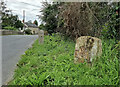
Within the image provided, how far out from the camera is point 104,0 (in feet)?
13.3

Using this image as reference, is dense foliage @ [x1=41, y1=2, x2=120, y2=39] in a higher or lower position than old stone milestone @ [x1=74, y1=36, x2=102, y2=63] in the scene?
higher

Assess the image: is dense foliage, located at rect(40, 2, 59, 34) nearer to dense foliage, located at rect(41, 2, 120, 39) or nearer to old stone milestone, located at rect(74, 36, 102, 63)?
dense foliage, located at rect(41, 2, 120, 39)

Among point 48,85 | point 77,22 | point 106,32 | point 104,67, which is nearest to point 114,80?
point 104,67

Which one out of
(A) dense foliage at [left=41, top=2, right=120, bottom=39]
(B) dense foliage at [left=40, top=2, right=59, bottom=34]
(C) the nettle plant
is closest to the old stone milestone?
(C) the nettle plant

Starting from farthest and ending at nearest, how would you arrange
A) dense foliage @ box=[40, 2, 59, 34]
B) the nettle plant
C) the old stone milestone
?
dense foliage @ box=[40, 2, 59, 34] → the nettle plant → the old stone milestone

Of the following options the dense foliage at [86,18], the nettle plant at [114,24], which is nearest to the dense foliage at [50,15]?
the dense foliage at [86,18]

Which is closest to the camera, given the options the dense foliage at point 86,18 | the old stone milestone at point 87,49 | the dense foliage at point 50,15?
the old stone milestone at point 87,49

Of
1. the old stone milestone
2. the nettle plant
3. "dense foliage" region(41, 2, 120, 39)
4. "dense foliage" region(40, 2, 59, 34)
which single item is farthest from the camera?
"dense foliage" region(40, 2, 59, 34)

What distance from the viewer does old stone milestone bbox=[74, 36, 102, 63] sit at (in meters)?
2.50

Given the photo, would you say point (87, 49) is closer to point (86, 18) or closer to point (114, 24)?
point (114, 24)

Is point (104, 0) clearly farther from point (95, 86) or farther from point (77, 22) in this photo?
point (95, 86)

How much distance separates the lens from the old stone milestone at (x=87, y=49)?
2496mm

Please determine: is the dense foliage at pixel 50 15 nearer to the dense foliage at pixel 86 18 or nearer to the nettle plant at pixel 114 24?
the dense foliage at pixel 86 18

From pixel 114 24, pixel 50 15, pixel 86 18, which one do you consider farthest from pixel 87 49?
pixel 50 15
